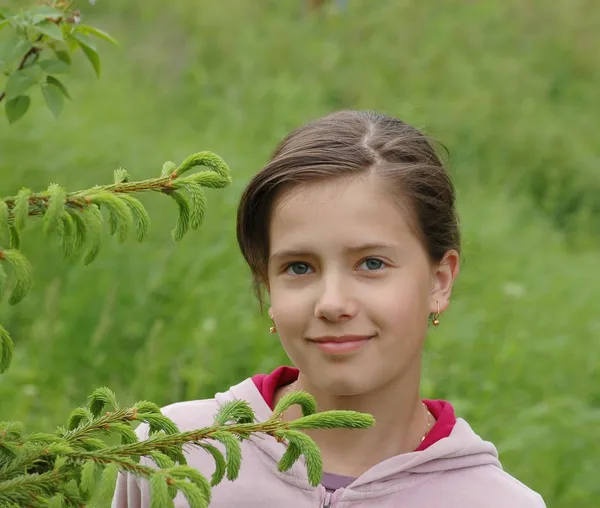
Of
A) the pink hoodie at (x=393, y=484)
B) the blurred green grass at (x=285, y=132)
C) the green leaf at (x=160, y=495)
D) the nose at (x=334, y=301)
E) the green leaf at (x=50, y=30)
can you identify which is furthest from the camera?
the blurred green grass at (x=285, y=132)

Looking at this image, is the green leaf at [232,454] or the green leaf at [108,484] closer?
the green leaf at [108,484]

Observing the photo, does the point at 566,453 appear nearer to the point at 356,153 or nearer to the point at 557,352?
the point at 557,352

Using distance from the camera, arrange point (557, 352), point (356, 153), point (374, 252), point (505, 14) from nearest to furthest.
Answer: point (374, 252) < point (356, 153) < point (557, 352) < point (505, 14)

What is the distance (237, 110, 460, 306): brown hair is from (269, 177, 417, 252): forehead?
27mm

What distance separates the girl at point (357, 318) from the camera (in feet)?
6.10

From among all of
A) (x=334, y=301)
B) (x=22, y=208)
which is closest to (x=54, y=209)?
(x=22, y=208)

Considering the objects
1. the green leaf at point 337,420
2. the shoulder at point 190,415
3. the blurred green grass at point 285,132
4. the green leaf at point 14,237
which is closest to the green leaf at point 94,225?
the green leaf at point 14,237

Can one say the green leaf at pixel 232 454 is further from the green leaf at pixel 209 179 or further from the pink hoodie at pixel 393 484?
the pink hoodie at pixel 393 484

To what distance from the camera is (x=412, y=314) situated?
6.28 ft

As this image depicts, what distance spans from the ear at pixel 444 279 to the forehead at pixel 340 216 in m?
0.14

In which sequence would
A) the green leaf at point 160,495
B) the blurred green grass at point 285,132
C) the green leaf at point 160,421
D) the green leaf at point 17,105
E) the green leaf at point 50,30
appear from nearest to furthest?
1. the green leaf at point 160,495
2. the green leaf at point 160,421
3. the green leaf at point 50,30
4. the green leaf at point 17,105
5. the blurred green grass at point 285,132

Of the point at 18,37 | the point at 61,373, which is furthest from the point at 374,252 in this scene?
the point at 61,373

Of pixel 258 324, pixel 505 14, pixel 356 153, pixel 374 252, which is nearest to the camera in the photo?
pixel 374 252

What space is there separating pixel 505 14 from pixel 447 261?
7634 mm
